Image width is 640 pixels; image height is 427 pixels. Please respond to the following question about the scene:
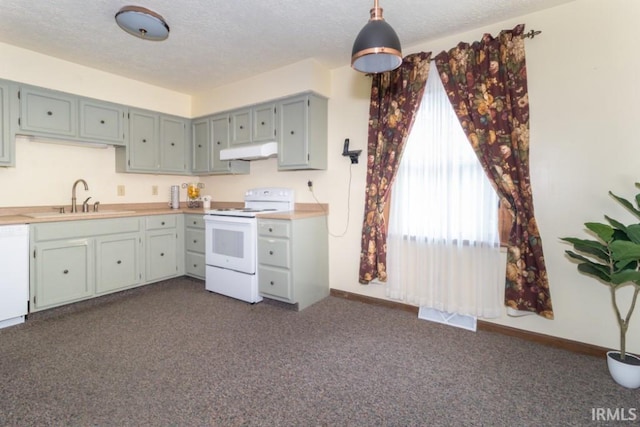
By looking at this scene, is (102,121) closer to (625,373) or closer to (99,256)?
(99,256)

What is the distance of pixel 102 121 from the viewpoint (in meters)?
3.38

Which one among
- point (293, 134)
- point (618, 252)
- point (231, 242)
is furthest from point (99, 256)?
point (618, 252)

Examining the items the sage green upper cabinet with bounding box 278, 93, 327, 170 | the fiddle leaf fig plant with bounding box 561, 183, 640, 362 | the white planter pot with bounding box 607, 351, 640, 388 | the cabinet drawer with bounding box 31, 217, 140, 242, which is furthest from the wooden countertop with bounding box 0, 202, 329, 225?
the white planter pot with bounding box 607, 351, 640, 388

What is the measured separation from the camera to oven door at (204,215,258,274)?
3.16m

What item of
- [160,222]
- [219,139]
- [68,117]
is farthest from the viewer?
[219,139]

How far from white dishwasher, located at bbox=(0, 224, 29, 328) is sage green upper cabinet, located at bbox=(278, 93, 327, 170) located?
236 centimetres

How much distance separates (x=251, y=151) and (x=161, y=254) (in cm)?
166

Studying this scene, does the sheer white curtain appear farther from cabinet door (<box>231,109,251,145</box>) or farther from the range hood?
cabinet door (<box>231,109,251,145</box>)

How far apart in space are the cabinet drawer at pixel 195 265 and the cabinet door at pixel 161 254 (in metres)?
0.15

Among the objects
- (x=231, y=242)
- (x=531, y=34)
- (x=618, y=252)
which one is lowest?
(x=231, y=242)

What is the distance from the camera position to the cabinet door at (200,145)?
4.10m

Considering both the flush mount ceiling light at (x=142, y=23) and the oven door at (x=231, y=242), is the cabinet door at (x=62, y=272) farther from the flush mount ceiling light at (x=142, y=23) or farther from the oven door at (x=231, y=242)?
the flush mount ceiling light at (x=142, y=23)

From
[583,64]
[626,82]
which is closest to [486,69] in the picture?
[583,64]

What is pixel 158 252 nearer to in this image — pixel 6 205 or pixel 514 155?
pixel 6 205
